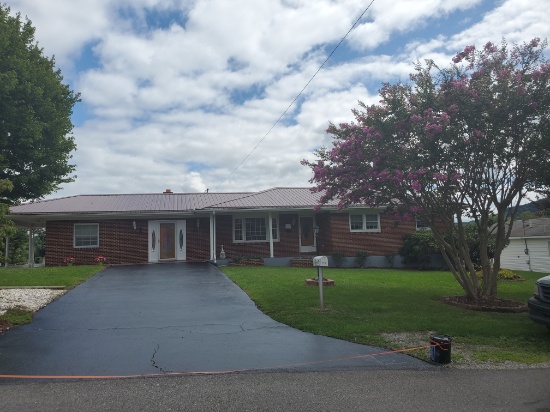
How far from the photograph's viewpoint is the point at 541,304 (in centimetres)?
705

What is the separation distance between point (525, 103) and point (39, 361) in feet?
Answer: 32.9

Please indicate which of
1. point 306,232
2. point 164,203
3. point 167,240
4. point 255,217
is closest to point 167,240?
point 167,240

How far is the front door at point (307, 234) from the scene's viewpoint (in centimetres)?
2161

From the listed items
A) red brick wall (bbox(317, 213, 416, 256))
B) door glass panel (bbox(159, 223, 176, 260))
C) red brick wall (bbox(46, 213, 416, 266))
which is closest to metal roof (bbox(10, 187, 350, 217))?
red brick wall (bbox(46, 213, 416, 266))

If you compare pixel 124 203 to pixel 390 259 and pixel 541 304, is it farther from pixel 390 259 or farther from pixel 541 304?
pixel 541 304

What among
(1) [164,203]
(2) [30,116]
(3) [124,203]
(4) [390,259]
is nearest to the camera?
(2) [30,116]

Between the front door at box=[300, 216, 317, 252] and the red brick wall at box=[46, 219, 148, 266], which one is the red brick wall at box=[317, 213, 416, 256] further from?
the red brick wall at box=[46, 219, 148, 266]

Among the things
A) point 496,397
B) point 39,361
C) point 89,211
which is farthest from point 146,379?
point 89,211

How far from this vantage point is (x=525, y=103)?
8945 mm

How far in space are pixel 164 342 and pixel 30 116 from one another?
10.4 meters

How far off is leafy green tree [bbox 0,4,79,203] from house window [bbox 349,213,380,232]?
13119 millimetres

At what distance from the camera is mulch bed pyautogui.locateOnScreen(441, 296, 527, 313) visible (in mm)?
9352

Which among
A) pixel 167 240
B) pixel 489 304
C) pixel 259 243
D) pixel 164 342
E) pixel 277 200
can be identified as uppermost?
pixel 277 200

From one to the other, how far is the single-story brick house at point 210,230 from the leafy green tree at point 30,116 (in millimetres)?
4327
